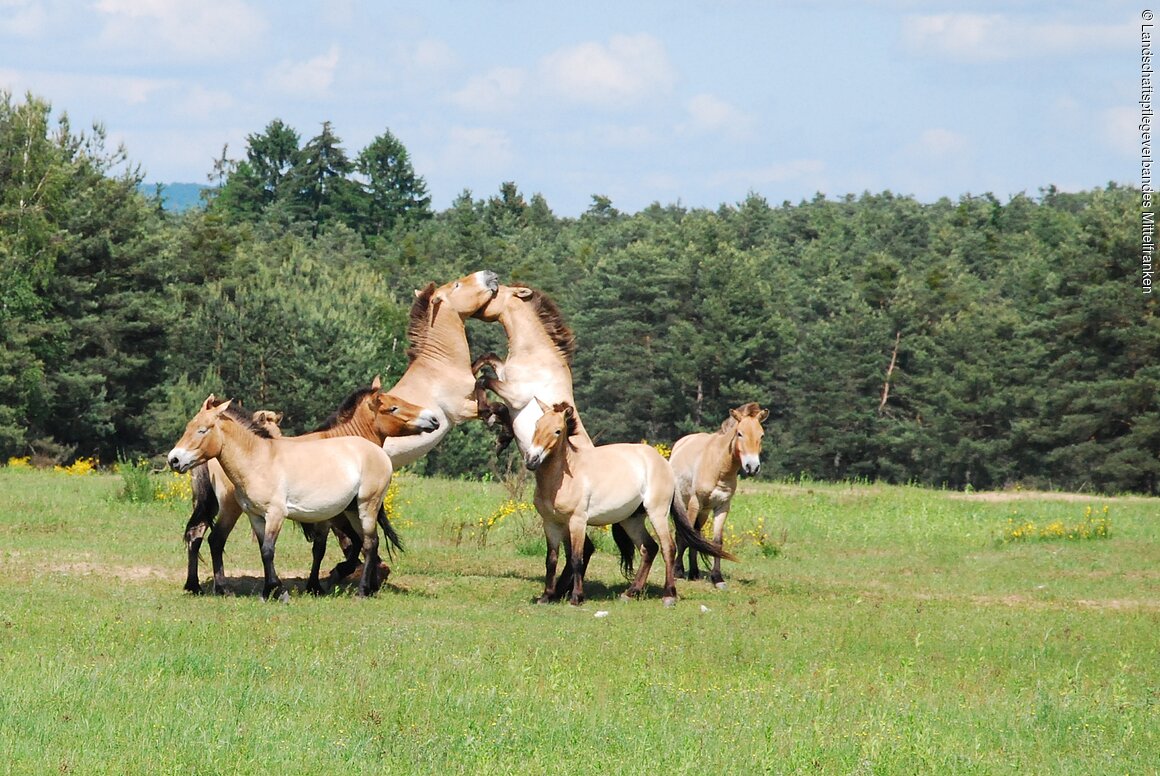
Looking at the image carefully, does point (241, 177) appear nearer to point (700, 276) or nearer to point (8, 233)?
point (700, 276)

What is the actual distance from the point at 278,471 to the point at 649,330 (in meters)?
60.0

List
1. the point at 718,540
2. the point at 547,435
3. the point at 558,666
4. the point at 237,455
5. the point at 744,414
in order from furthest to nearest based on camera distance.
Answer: the point at 718,540
the point at 744,414
the point at 547,435
the point at 237,455
the point at 558,666

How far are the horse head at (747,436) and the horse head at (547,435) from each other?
2.26 metres

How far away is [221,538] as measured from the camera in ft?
40.5

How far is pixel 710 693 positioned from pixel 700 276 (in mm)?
63353

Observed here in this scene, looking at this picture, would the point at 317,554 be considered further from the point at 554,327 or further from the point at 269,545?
the point at 554,327

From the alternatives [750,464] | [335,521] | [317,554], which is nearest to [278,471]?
[317,554]

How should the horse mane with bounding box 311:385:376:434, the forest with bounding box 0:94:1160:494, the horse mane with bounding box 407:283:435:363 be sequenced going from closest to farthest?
1. the horse mane with bounding box 311:385:376:434
2. the horse mane with bounding box 407:283:435:363
3. the forest with bounding box 0:94:1160:494

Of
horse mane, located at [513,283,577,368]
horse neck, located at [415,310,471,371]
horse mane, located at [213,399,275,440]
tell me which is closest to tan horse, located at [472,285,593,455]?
horse mane, located at [513,283,577,368]

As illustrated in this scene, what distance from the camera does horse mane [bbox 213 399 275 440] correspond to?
1186cm

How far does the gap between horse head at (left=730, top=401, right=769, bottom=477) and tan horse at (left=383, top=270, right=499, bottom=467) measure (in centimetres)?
278

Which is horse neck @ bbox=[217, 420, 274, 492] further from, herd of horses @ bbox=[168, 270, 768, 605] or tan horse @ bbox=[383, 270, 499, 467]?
tan horse @ bbox=[383, 270, 499, 467]

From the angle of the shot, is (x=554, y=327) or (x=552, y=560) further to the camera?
(x=554, y=327)

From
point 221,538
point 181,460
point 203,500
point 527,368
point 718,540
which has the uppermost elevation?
point 527,368
